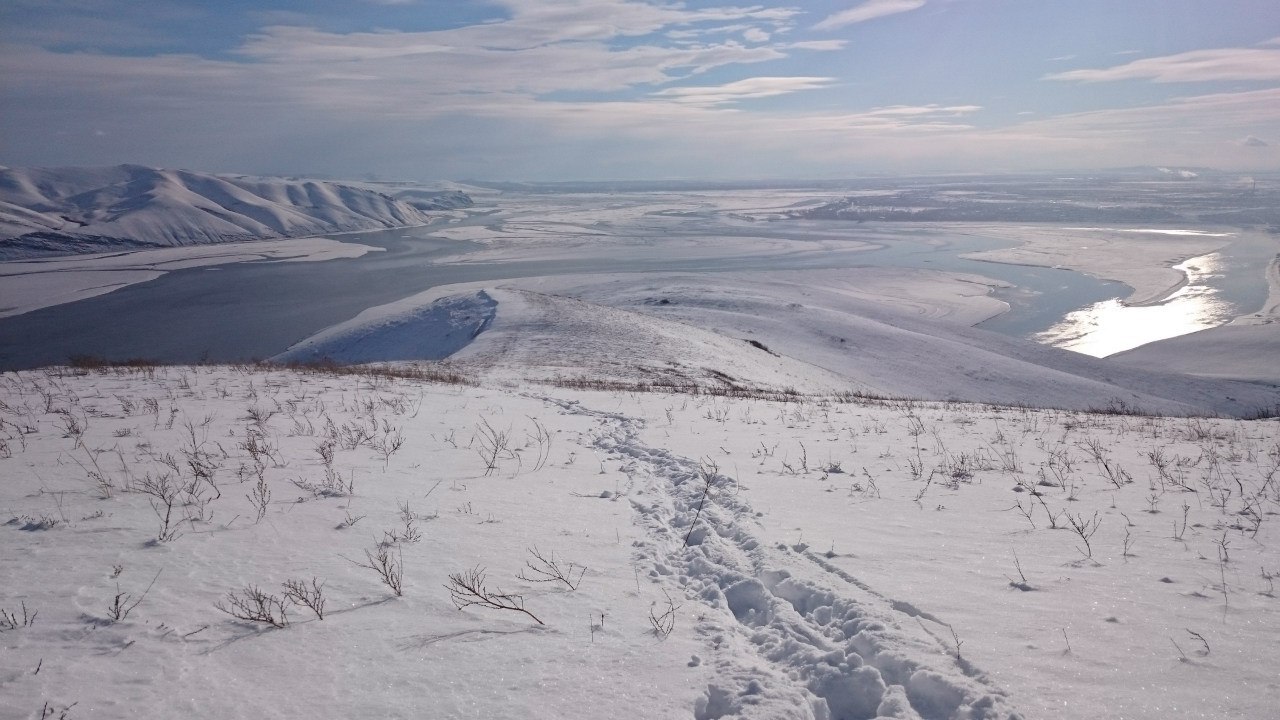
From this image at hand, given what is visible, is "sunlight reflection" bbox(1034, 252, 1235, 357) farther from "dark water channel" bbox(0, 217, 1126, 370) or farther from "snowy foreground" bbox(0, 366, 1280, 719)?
"snowy foreground" bbox(0, 366, 1280, 719)

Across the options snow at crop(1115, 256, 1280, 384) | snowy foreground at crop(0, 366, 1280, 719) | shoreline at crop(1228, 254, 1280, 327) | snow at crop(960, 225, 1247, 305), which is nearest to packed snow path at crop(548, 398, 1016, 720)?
snowy foreground at crop(0, 366, 1280, 719)

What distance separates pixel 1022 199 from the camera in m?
110

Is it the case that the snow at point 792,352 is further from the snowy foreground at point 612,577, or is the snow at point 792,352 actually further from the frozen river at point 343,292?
the snowy foreground at point 612,577

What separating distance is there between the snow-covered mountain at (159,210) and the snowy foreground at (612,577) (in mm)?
65490

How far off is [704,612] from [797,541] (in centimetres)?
126

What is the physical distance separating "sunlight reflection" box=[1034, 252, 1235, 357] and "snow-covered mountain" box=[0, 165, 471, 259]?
71.1m

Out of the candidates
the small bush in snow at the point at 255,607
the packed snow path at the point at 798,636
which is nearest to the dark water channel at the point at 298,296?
the small bush in snow at the point at 255,607

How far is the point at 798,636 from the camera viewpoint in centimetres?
358

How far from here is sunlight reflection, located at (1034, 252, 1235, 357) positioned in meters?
30.1

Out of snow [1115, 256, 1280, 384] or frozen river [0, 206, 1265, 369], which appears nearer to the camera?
snow [1115, 256, 1280, 384]

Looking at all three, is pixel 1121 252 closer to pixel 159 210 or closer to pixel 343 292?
pixel 343 292

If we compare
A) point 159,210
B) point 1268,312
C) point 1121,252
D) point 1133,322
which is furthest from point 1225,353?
point 159,210

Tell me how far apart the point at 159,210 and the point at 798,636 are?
82586 mm

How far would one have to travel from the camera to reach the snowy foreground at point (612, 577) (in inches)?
119
